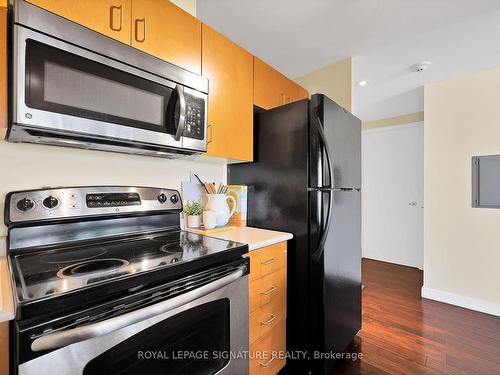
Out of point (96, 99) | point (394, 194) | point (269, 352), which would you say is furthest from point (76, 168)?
point (394, 194)

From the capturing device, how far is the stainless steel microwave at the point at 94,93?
31.7 inches

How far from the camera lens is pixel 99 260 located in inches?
36.0

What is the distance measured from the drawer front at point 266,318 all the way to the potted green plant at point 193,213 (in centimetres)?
65

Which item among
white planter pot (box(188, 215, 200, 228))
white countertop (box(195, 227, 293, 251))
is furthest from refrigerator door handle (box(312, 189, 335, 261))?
white planter pot (box(188, 215, 200, 228))

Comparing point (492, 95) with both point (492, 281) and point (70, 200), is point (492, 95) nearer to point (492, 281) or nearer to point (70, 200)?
point (492, 281)

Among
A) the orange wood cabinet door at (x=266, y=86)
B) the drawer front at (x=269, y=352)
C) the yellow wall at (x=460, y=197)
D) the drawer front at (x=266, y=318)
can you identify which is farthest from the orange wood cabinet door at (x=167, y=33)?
the yellow wall at (x=460, y=197)

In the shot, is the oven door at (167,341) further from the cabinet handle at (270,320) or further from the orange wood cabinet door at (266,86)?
the orange wood cabinet door at (266,86)

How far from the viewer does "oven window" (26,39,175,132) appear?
0.83m

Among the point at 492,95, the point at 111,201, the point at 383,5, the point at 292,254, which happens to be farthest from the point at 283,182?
the point at 492,95

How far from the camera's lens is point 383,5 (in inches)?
65.1

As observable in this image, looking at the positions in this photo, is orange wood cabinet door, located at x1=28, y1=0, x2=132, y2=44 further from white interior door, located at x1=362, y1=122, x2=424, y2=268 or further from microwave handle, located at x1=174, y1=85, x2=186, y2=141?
white interior door, located at x1=362, y1=122, x2=424, y2=268

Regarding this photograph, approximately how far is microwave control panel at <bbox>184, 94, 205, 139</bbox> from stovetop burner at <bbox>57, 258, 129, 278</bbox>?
66 centimetres

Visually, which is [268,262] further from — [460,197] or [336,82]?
[460,197]

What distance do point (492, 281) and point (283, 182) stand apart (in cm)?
245
